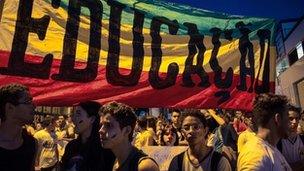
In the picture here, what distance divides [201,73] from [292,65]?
2208cm

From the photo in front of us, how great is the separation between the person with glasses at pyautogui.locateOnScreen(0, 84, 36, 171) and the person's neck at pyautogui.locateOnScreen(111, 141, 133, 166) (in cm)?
100

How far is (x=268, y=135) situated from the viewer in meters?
3.24


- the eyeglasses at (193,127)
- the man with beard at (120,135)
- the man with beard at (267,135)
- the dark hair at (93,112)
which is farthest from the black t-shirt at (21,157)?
the man with beard at (267,135)

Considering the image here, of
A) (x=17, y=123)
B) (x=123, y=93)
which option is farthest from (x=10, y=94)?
(x=123, y=93)

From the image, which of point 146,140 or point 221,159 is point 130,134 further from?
point 146,140

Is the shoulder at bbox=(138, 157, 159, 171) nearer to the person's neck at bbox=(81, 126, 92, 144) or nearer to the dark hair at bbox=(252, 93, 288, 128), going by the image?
the dark hair at bbox=(252, 93, 288, 128)

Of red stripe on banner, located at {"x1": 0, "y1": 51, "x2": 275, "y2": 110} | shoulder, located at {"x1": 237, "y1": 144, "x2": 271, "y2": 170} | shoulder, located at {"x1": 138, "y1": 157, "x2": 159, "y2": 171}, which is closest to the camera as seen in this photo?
shoulder, located at {"x1": 237, "y1": 144, "x2": 271, "y2": 170}

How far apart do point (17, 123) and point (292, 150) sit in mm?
3022

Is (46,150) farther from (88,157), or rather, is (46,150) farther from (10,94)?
(10,94)

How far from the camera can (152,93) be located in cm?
543

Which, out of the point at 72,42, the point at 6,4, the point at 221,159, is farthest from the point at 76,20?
the point at 221,159

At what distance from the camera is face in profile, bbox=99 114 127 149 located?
3.35 m

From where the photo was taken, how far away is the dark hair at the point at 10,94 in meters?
4.02

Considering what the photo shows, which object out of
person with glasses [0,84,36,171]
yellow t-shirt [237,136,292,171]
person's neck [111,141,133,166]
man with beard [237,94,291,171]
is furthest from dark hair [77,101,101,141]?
yellow t-shirt [237,136,292,171]
